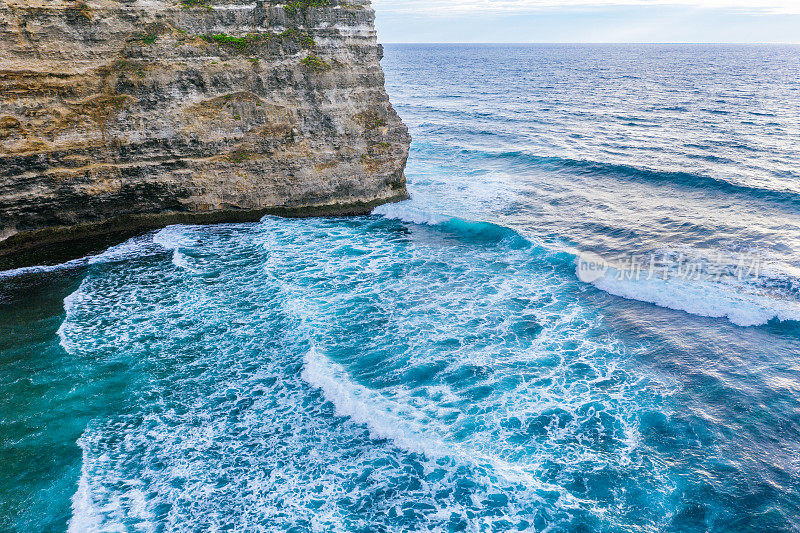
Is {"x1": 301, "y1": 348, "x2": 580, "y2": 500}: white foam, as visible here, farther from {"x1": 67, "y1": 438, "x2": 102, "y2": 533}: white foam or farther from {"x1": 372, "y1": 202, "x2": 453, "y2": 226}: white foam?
{"x1": 372, "y1": 202, "x2": 453, "y2": 226}: white foam

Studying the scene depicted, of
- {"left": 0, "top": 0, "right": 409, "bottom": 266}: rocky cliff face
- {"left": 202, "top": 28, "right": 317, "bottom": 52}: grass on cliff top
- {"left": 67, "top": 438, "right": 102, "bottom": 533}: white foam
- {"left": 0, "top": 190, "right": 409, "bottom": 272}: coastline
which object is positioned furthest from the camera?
{"left": 202, "top": 28, "right": 317, "bottom": 52}: grass on cliff top

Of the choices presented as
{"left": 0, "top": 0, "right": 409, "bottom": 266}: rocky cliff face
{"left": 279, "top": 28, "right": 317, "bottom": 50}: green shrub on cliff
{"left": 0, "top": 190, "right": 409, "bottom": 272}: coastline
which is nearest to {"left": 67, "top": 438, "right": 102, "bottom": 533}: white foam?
{"left": 0, "top": 190, "right": 409, "bottom": 272}: coastline

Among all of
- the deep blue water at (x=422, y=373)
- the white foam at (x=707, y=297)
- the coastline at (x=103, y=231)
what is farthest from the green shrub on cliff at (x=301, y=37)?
the white foam at (x=707, y=297)

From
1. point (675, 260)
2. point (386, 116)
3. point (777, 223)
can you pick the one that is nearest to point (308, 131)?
point (386, 116)

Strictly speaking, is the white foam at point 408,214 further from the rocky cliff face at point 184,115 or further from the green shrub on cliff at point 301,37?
the green shrub on cliff at point 301,37

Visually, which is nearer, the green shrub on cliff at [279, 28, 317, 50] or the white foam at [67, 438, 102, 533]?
the white foam at [67, 438, 102, 533]

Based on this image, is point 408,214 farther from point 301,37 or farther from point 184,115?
point 184,115

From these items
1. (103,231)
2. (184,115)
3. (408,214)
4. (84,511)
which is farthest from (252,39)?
(84,511)

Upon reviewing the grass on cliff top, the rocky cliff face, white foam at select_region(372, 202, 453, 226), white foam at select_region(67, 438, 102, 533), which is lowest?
white foam at select_region(67, 438, 102, 533)
